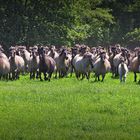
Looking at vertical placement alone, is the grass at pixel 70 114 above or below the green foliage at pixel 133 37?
below

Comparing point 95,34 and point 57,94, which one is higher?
point 95,34

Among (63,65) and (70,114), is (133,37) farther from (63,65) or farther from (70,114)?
(70,114)

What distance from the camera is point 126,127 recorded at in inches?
651

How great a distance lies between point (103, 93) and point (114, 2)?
2308 inches

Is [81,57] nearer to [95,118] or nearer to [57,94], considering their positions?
[57,94]

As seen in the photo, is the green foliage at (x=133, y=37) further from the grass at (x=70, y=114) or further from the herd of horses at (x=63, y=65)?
the grass at (x=70, y=114)

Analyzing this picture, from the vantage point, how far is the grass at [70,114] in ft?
50.5

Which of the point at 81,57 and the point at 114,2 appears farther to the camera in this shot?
the point at 114,2

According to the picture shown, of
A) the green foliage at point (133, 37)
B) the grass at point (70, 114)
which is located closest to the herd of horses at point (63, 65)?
the grass at point (70, 114)

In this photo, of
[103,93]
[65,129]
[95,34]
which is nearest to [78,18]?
[95,34]

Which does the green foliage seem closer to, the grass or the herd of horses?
the herd of horses

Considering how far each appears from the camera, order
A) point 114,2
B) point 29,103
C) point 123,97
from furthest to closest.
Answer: point 114,2
point 123,97
point 29,103

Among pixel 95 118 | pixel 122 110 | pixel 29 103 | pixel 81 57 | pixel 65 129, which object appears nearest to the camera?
pixel 65 129

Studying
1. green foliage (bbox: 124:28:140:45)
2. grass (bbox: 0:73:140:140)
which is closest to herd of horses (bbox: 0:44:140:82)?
grass (bbox: 0:73:140:140)
